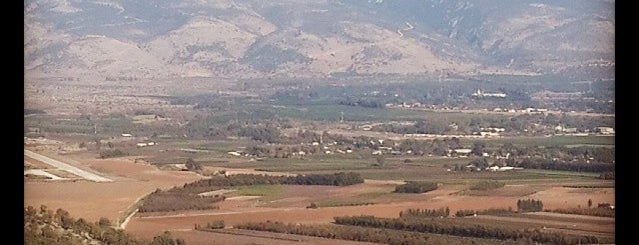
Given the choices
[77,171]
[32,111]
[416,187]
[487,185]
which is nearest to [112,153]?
[77,171]

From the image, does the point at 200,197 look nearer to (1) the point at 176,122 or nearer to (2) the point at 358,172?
(1) the point at 176,122

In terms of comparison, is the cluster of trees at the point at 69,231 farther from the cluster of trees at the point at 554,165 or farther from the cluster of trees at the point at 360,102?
the cluster of trees at the point at 554,165

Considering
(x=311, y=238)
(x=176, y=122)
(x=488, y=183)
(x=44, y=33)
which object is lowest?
(x=311, y=238)

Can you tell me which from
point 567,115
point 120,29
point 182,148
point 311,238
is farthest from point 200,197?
point 567,115

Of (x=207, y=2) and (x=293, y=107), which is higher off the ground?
(x=207, y=2)

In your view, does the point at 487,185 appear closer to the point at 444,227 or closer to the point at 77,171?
the point at 444,227

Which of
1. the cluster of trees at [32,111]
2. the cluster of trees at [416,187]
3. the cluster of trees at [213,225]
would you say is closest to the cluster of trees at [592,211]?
the cluster of trees at [416,187]

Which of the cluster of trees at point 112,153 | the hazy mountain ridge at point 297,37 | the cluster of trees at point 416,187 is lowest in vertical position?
the cluster of trees at point 416,187
